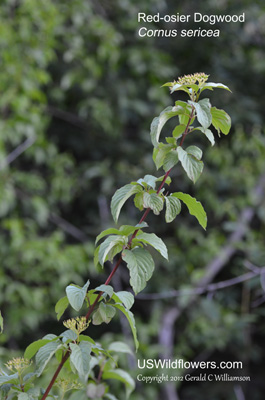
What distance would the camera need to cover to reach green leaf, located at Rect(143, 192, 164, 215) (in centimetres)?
52

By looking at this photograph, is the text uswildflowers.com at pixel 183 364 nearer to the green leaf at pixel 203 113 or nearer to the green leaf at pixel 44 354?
the green leaf at pixel 44 354

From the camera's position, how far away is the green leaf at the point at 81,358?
48 centimetres

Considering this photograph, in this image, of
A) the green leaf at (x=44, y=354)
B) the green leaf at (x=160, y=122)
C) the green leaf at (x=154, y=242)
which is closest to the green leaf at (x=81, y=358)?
the green leaf at (x=44, y=354)

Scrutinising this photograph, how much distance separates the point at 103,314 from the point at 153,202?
14cm

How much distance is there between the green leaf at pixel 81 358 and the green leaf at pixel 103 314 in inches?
1.3

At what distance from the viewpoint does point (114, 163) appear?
2432 millimetres

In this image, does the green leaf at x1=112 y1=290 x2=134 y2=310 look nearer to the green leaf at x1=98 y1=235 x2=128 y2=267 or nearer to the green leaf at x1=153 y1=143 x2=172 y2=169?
the green leaf at x1=98 y1=235 x2=128 y2=267

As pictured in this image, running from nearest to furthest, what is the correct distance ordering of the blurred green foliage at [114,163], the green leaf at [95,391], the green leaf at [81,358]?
the green leaf at [81,358] < the green leaf at [95,391] < the blurred green foliage at [114,163]

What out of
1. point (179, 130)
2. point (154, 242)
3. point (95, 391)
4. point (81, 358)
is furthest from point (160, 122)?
→ point (95, 391)

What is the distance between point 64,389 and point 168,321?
1930 millimetres

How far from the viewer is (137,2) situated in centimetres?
232

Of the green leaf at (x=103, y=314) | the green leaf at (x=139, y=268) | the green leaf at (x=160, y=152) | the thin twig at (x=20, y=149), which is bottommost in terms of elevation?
the green leaf at (x=103, y=314)

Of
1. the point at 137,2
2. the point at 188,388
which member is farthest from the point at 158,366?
the point at 137,2

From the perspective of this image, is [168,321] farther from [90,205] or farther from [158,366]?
[90,205]
